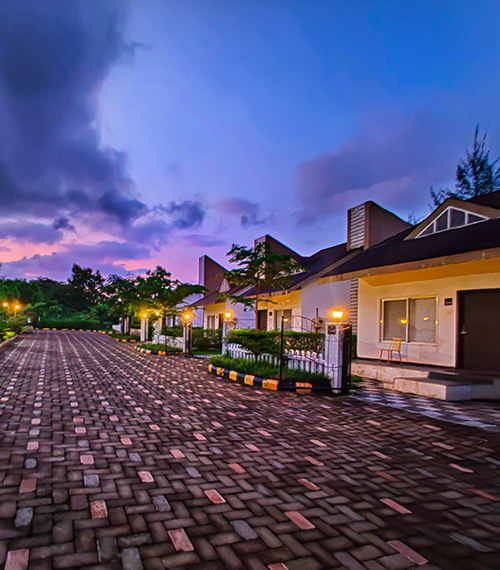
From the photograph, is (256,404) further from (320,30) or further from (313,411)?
(320,30)

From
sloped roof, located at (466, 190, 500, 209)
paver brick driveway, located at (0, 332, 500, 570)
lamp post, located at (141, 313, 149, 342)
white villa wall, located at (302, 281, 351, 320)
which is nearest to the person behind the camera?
paver brick driveway, located at (0, 332, 500, 570)

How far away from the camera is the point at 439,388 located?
26.0ft

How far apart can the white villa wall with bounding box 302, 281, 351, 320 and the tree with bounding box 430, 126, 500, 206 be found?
56.7 feet

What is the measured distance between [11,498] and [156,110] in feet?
55.3

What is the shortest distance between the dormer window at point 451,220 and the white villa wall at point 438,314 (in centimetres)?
179

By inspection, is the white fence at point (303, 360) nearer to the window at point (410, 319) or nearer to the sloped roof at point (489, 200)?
the window at point (410, 319)

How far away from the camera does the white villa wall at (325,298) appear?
16.6 m

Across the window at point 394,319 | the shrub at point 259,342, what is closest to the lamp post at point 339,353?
the shrub at point 259,342

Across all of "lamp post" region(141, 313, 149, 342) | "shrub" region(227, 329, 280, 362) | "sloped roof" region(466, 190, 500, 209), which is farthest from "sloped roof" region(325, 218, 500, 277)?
"lamp post" region(141, 313, 149, 342)

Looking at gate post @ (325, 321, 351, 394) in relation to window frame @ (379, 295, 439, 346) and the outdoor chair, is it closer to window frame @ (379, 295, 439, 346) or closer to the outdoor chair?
the outdoor chair

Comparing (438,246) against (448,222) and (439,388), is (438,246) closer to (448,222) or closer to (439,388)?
(448,222)

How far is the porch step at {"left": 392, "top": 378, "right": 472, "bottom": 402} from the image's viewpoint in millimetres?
7805

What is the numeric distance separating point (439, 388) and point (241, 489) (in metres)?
6.26

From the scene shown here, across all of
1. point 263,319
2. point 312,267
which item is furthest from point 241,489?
point 263,319
